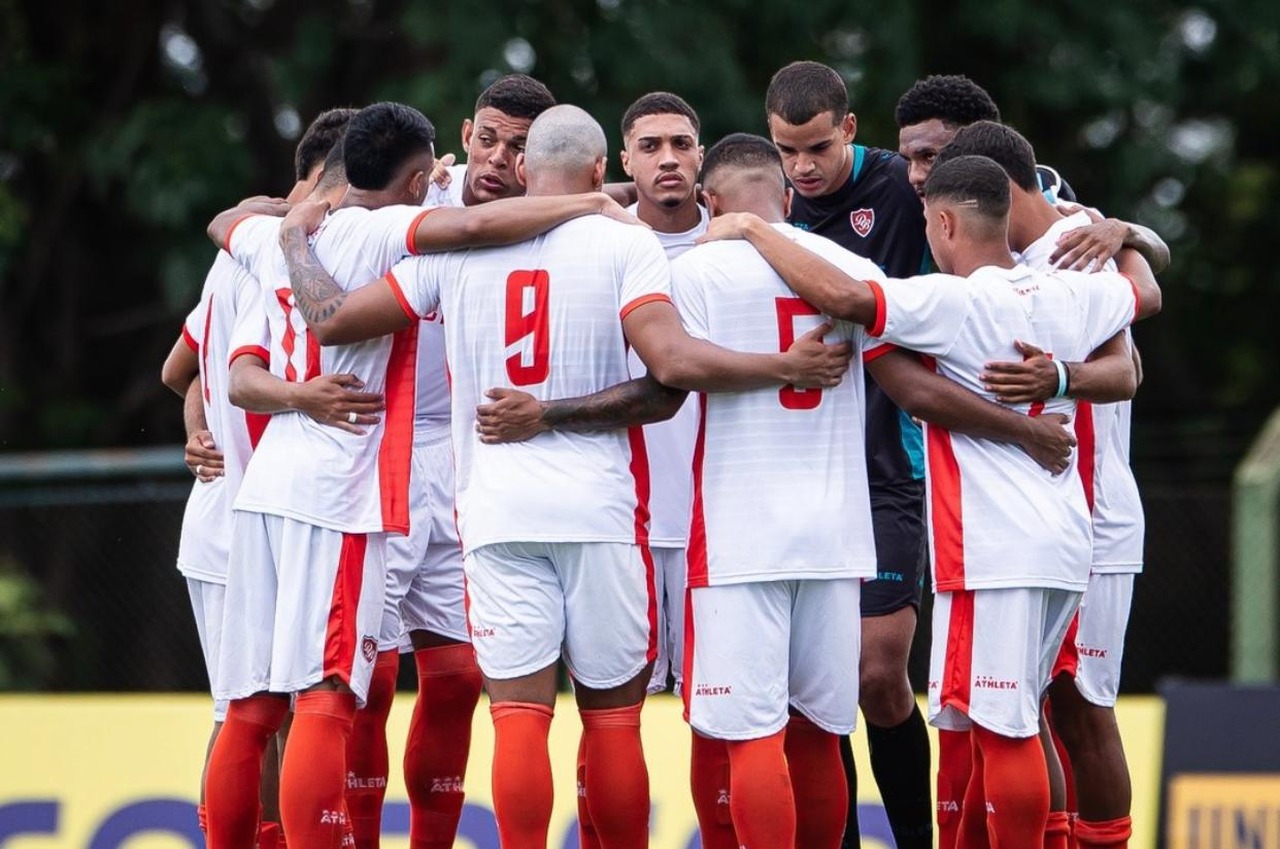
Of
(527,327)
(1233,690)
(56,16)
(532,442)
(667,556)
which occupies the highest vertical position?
(56,16)

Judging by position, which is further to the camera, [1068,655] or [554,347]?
[1068,655]

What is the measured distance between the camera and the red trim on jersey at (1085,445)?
6.04m

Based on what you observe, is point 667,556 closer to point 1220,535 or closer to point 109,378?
point 1220,535

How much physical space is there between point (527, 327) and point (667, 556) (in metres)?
1.10

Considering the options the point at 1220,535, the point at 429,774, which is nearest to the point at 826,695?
the point at 429,774

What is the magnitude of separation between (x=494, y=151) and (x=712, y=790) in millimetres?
2423

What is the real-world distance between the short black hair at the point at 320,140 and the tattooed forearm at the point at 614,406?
1.71m

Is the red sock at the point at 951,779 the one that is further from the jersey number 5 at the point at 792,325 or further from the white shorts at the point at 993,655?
the jersey number 5 at the point at 792,325

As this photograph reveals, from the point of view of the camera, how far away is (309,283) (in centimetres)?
589

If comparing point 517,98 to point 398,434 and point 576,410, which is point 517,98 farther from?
point 576,410

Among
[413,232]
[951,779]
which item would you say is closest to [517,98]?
[413,232]

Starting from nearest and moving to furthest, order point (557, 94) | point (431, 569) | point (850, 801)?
point (850, 801)
point (431, 569)
point (557, 94)

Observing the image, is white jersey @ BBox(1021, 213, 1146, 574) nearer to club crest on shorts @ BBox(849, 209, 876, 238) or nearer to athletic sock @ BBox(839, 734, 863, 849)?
club crest on shorts @ BBox(849, 209, 876, 238)

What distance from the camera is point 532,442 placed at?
5719 mm
